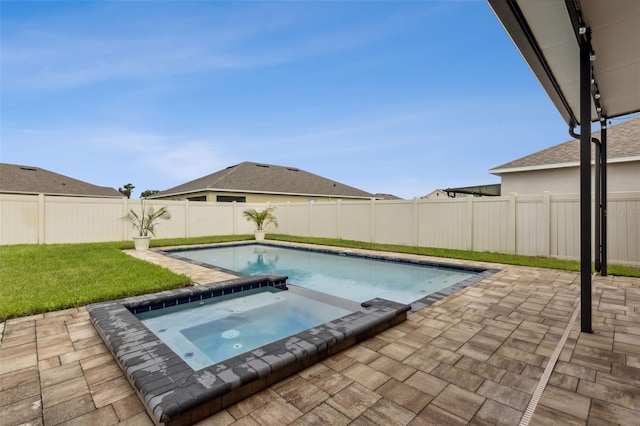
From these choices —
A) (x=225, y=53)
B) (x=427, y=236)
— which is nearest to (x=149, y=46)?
(x=225, y=53)

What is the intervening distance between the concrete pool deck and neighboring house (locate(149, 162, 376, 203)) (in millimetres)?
15161

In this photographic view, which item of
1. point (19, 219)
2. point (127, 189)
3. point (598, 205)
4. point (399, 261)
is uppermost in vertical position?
point (127, 189)

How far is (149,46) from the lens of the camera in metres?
9.93

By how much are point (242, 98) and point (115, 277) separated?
1301cm

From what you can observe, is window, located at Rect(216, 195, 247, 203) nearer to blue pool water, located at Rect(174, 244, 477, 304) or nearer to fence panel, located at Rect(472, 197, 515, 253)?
blue pool water, located at Rect(174, 244, 477, 304)

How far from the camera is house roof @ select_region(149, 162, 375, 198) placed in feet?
61.9

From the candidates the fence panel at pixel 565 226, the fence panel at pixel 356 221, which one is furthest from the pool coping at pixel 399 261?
the fence panel at pixel 565 226

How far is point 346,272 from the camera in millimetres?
7828

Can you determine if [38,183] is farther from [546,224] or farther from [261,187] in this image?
[546,224]

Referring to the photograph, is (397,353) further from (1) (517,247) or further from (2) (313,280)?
(1) (517,247)

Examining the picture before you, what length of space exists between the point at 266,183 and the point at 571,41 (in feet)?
60.9

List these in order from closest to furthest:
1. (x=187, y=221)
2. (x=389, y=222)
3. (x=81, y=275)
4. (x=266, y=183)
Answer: (x=81, y=275)
(x=389, y=222)
(x=187, y=221)
(x=266, y=183)

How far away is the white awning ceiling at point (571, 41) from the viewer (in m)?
2.49

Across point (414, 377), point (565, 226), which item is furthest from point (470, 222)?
point (414, 377)
